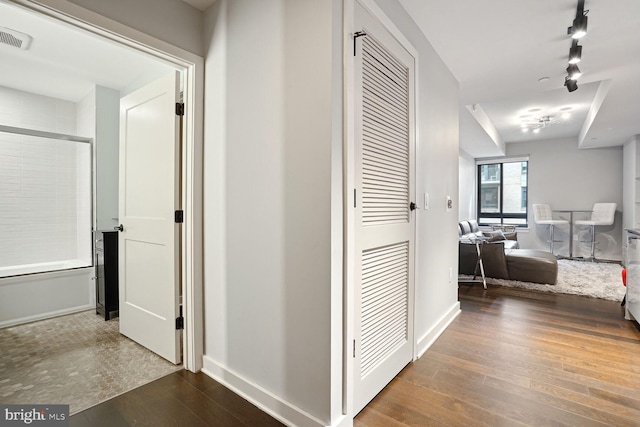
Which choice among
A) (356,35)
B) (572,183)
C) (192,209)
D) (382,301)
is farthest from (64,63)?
(572,183)

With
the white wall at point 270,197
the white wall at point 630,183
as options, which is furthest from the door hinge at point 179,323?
the white wall at point 630,183

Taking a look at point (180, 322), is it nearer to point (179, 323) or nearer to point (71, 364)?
point (179, 323)

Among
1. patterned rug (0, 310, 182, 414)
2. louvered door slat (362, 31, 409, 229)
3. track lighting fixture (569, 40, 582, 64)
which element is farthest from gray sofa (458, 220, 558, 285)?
patterned rug (0, 310, 182, 414)

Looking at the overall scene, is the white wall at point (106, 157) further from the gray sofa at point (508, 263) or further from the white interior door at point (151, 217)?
the gray sofa at point (508, 263)

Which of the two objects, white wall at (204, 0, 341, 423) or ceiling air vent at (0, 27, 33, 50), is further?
ceiling air vent at (0, 27, 33, 50)

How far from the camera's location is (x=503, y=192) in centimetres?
819

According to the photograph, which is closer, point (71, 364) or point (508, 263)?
point (71, 364)

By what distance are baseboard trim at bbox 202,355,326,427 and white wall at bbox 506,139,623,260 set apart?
25.9 feet

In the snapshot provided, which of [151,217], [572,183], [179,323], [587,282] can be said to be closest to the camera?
[179,323]

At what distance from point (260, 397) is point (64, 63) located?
336 cm

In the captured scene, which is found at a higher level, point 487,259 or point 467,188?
point 467,188

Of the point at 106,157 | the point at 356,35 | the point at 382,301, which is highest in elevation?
the point at 356,35

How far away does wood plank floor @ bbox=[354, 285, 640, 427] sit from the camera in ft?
5.47

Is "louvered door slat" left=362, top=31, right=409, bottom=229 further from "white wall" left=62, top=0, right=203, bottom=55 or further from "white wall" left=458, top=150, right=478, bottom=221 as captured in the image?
"white wall" left=458, top=150, right=478, bottom=221
